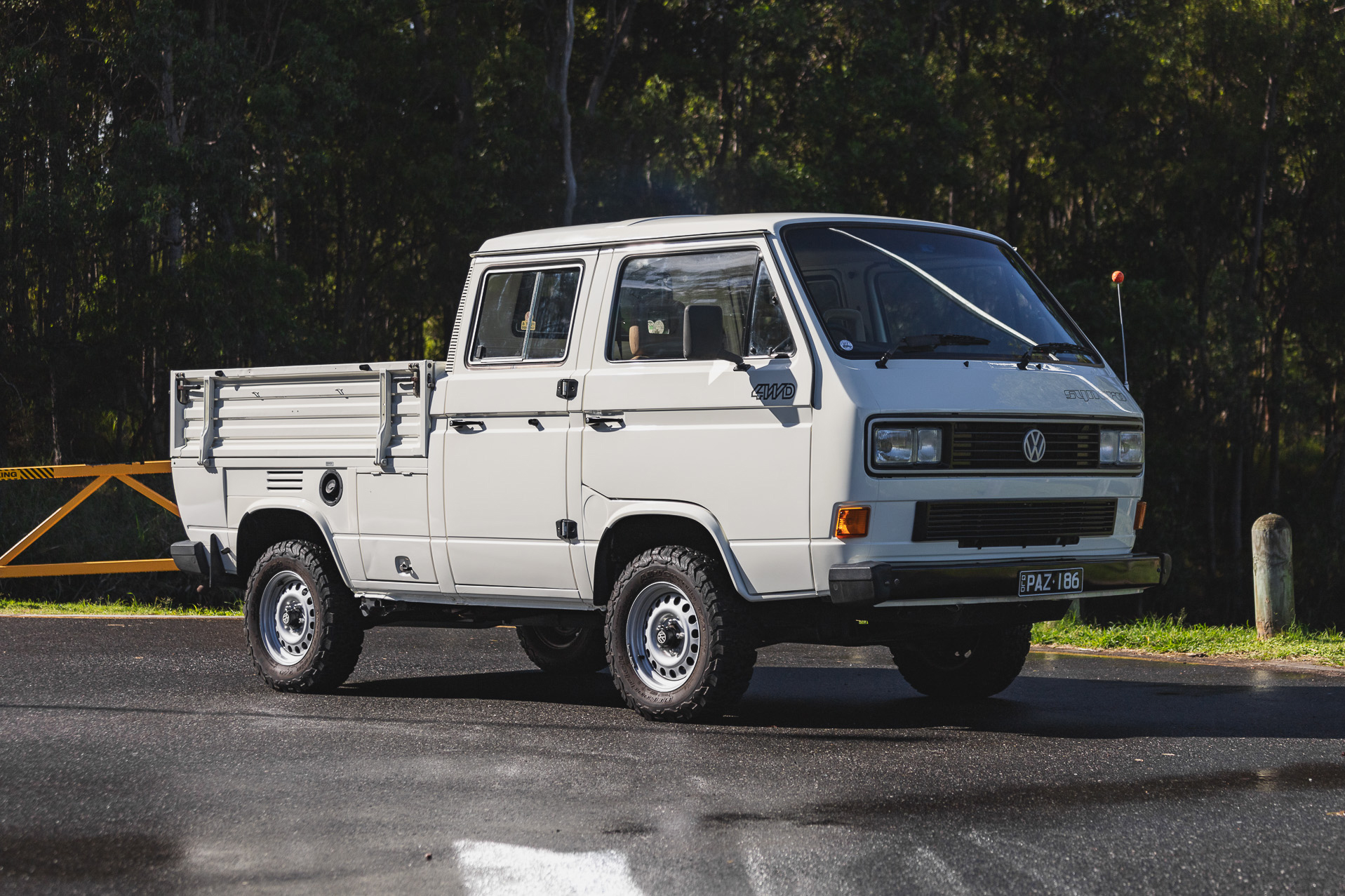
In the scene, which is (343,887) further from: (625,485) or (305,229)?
(305,229)

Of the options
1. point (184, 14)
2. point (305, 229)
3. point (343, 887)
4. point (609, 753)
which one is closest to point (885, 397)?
point (609, 753)

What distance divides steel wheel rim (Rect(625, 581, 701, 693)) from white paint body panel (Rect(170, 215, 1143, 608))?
0.38 meters

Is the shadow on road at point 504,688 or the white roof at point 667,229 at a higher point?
the white roof at point 667,229

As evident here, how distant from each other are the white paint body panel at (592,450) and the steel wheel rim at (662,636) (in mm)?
383

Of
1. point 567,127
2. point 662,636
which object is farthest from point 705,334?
point 567,127

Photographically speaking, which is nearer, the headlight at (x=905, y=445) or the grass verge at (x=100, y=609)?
the headlight at (x=905, y=445)

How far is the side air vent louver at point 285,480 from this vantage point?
30.0 feet

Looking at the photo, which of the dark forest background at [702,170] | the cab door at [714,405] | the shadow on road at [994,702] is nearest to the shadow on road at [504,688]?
the shadow on road at [994,702]

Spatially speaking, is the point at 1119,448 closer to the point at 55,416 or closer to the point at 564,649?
the point at 564,649

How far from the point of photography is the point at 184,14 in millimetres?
25234

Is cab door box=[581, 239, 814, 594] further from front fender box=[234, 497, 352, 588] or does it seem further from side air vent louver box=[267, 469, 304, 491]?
side air vent louver box=[267, 469, 304, 491]

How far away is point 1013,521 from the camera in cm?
747

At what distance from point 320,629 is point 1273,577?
6.59 meters

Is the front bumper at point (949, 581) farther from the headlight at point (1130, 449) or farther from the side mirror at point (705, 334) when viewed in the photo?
the side mirror at point (705, 334)
